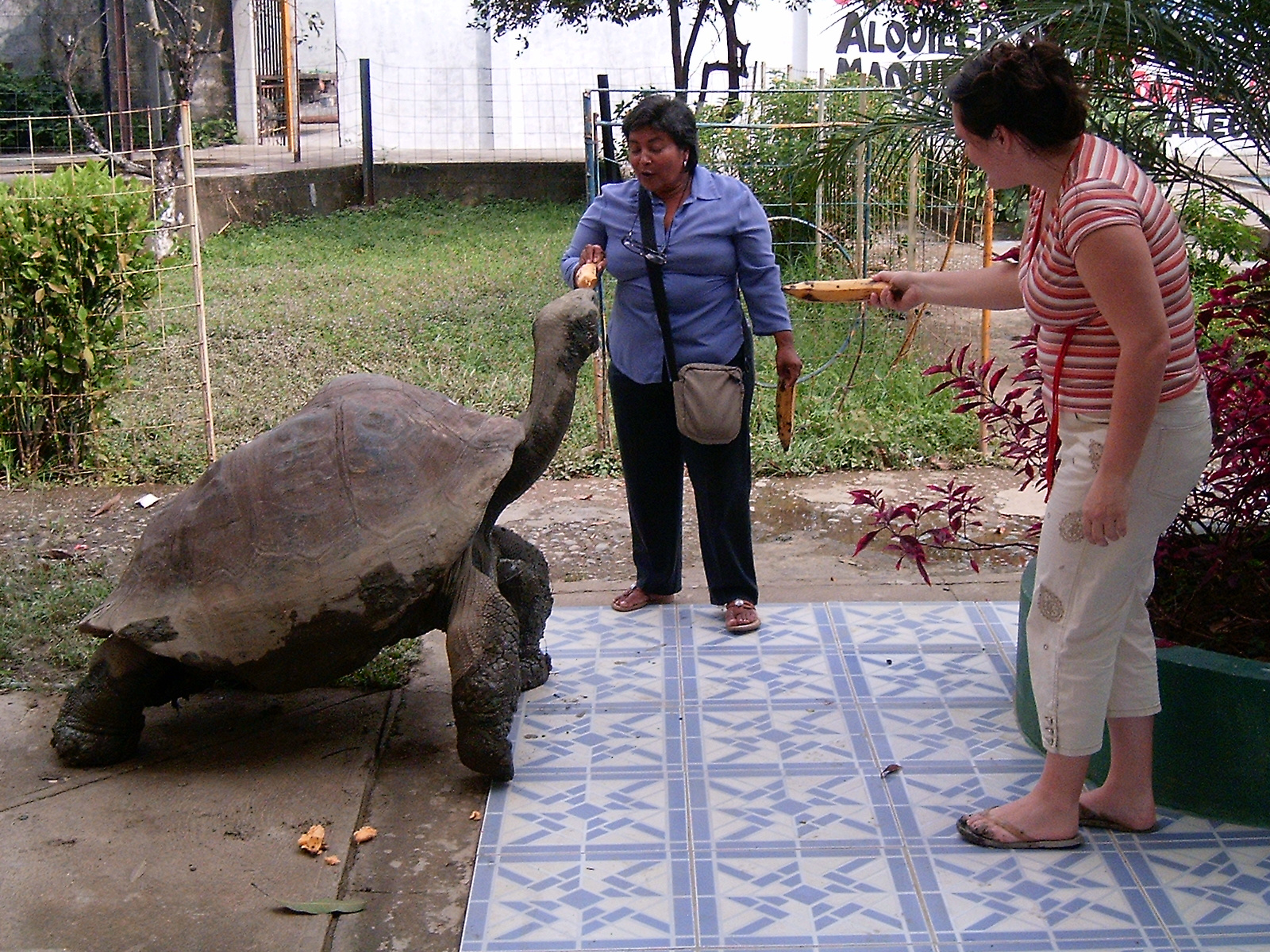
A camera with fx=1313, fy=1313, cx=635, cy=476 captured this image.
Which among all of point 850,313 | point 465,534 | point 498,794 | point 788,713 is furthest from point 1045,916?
point 850,313

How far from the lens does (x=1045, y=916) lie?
3.15 metres

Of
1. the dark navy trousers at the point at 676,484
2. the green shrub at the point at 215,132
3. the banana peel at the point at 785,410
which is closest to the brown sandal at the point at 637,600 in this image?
the dark navy trousers at the point at 676,484

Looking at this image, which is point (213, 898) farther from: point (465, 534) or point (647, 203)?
point (647, 203)

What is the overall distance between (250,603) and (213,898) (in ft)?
2.65

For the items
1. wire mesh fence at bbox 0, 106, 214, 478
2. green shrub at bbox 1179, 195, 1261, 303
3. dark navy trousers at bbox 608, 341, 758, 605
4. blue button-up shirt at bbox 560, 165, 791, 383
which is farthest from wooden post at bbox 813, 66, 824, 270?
wire mesh fence at bbox 0, 106, 214, 478

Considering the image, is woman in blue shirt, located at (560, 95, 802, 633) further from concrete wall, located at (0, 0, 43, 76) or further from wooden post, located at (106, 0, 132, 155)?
concrete wall, located at (0, 0, 43, 76)

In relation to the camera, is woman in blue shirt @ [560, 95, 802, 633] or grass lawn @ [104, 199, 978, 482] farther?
grass lawn @ [104, 199, 978, 482]

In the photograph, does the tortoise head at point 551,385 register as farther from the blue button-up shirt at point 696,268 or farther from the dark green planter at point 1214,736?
the dark green planter at point 1214,736

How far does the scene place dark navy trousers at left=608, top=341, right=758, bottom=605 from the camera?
4.75 metres

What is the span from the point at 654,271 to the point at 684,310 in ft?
0.59

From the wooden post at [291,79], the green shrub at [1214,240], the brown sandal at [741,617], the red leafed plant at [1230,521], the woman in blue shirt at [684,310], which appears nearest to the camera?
the red leafed plant at [1230,521]

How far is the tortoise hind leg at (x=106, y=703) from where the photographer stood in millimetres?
3885

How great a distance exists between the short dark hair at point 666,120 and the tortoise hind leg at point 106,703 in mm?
2282

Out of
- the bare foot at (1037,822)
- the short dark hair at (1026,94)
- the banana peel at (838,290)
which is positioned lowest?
the bare foot at (1037,822)
